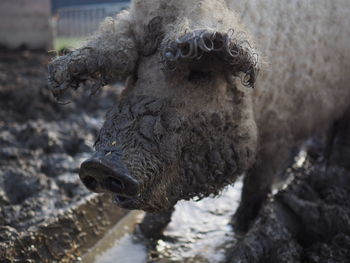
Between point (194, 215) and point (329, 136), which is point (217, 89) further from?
point (329, 136)

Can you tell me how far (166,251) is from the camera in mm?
3342

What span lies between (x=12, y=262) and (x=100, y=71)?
1158 mm

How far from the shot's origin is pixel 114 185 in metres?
2.07

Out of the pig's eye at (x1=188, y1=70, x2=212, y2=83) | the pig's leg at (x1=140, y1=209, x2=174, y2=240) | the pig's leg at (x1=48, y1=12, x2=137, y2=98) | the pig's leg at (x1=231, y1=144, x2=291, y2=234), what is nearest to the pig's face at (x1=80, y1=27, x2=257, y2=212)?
the pig's eye at (x1=188, y1=70, x2=212, y2=83)

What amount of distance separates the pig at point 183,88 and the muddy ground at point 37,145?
0.37 metres

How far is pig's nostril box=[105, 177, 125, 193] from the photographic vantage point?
81.4 inches

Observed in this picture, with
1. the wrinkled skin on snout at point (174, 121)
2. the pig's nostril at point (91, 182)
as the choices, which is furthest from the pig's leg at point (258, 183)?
the pig's nostril at point (91, 182)

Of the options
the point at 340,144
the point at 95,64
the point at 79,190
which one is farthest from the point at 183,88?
the point at 340,144

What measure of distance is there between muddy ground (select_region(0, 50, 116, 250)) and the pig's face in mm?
514

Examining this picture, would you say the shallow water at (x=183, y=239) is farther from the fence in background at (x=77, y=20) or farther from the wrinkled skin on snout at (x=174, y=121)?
the fence in background at (x=77, y=20)

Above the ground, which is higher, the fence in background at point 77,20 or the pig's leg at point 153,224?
the fence in background at point 77,20

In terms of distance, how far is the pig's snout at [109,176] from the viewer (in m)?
2.00

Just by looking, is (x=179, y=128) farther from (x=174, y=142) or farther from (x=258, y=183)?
(x=258, y=183)

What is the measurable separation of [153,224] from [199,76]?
55.8 inches
